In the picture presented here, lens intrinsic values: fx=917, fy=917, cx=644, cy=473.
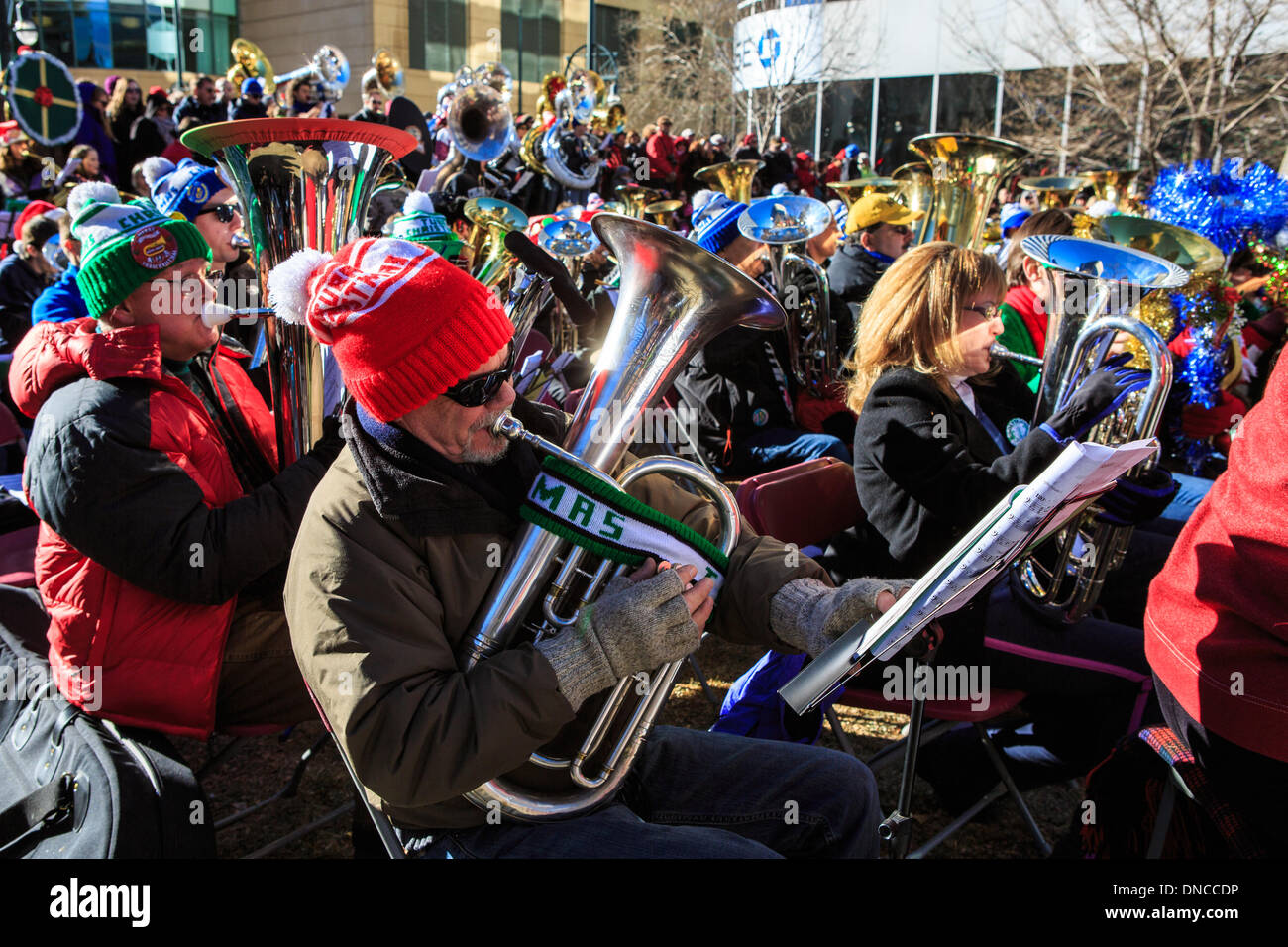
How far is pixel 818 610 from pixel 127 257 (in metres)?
1.81

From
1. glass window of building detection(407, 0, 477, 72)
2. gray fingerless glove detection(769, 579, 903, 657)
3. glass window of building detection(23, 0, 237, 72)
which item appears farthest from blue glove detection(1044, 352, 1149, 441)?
glass window of building detection(23, 0, 237, 72)

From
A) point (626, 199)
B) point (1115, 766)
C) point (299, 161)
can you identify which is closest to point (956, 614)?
point (1115, 766)

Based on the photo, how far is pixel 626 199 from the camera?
9336 millimetres

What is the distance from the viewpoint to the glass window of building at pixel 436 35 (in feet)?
93.9

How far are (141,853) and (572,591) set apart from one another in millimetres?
880

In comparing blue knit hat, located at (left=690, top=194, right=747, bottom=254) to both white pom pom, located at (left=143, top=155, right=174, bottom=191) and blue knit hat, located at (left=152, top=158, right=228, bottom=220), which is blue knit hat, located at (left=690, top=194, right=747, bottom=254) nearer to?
blue knit hat, located at (left=152, top=158, right=228, bottom=220)

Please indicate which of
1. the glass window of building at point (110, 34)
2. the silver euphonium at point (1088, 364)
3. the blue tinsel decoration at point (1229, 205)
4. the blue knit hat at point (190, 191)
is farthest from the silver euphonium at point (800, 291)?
the glass window of building at point (110, 34)

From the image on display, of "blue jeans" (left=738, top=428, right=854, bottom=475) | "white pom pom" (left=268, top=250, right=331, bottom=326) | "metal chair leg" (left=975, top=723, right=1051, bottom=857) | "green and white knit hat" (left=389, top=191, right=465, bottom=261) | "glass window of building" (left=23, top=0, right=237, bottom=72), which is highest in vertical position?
"glass window of building" (left=23, top=0, right=237, bottom=72)

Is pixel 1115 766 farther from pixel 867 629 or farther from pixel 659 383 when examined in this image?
pixel 659 383

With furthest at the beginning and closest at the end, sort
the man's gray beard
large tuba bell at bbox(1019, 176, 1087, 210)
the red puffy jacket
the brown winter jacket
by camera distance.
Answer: large tuba bell at bbox(1019, 176, 1087, 210)
the red puffy jacket
the man's gray beard
the brown winter jacket

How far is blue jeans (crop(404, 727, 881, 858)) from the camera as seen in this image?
1557 mm

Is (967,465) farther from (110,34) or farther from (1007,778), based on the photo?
(110,34)

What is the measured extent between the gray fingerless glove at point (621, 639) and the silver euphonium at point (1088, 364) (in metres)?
1.16

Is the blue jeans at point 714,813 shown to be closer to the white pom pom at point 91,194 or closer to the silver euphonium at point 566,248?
the silver euphonium at point 566,248
